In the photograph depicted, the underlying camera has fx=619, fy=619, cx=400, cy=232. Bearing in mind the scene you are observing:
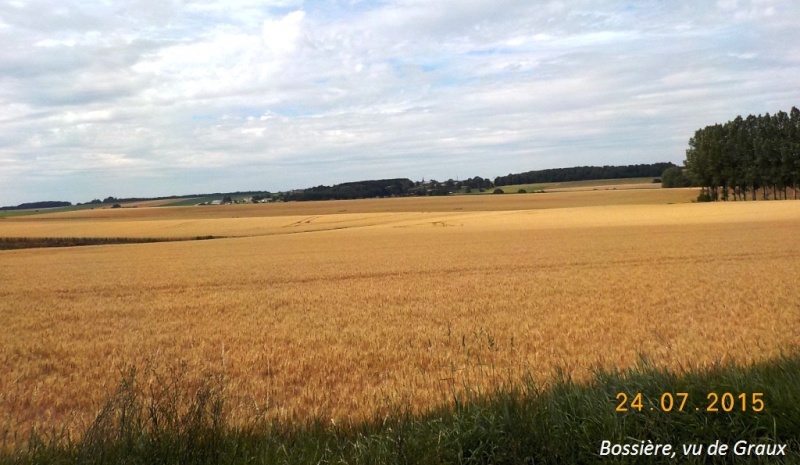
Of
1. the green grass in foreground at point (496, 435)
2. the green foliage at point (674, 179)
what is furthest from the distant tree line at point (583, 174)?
the green grass in foreground at point (496, 435)

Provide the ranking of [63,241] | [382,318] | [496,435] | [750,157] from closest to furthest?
[496,435] → [382,318] → [63,241] → [750,157]

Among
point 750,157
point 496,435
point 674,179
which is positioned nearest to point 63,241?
point 496,435

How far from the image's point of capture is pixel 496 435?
449 centimetres

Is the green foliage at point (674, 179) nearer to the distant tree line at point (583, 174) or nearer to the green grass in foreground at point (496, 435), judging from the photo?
the distant tree line at point (583, 174)

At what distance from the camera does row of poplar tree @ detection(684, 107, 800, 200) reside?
7800 centimetres

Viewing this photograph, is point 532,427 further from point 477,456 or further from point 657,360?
point 657,360

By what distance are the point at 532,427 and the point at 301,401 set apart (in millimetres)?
3905

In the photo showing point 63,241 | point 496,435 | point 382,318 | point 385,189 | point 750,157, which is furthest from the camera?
point 385,189

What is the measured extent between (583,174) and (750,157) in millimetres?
79058

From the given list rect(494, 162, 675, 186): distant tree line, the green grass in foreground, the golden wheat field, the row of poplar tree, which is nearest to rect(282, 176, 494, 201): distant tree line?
rect(494, 162, 675, 186): distant tree line

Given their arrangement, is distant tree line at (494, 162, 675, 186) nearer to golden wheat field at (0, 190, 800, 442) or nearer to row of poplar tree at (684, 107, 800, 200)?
row of poplar tree at (684, 107, 800, 200)

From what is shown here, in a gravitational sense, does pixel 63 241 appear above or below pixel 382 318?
above

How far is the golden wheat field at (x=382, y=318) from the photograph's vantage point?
8.52 m

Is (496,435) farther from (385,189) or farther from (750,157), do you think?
(385,189)
